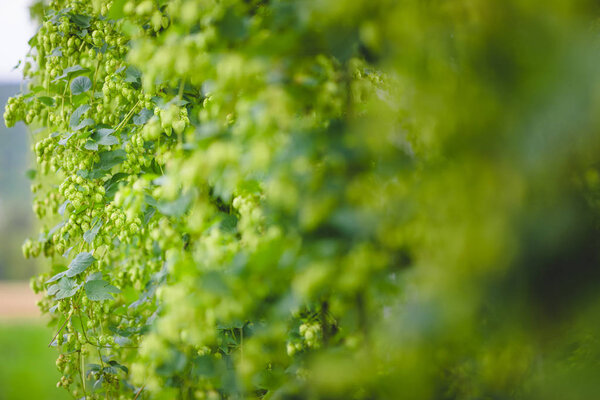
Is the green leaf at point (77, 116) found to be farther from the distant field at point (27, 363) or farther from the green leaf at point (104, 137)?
the distant field at point (27, 363)

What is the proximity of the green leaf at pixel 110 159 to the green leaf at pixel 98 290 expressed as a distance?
386 millimetres

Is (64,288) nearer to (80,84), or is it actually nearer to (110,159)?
(110,159)

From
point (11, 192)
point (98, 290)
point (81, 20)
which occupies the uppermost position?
point (11, 192)

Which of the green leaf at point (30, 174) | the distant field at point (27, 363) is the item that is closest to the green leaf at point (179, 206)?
the distant field at point (27, 363)

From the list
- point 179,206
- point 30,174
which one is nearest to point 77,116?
point 30,174

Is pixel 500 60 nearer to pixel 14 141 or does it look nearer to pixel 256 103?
pixel 256 103

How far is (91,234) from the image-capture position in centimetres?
150

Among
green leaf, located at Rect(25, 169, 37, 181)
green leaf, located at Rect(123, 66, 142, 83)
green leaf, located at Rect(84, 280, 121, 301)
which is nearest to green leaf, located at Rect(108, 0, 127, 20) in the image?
green leaf, located at Rect(123, 66, 142, 83)

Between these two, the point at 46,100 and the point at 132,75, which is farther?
the point at 46,100

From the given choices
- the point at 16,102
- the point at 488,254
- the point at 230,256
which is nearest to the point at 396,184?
the point at 488,254

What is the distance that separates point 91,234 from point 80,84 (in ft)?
1.82

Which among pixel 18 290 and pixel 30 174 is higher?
pixel 18 290

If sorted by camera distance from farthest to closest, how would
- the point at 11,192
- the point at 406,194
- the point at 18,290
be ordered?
the point at 11,192, the point at 18,290, the point at 406,194

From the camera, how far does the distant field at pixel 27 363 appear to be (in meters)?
4.50
